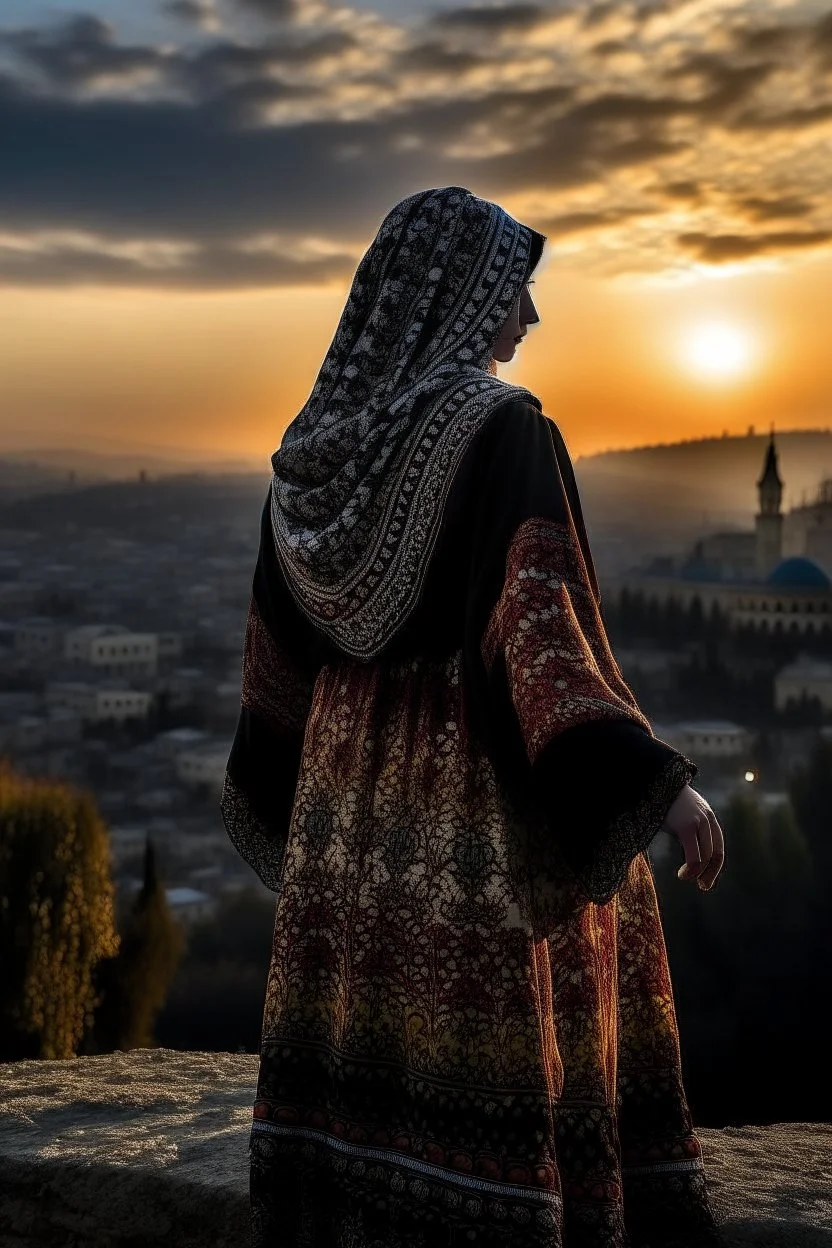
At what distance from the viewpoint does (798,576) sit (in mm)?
43500

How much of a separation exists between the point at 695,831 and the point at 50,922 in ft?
29.7

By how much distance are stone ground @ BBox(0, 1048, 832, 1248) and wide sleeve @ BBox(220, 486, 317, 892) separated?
1.40 feet

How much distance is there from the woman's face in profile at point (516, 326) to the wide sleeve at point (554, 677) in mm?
150

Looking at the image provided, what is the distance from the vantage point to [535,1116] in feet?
4.42

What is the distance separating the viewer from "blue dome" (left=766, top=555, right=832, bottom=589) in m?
43.3

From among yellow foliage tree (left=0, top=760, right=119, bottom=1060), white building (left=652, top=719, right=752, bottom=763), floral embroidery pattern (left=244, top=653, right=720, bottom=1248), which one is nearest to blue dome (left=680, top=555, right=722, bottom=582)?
white building (left=652, top=719, right=752, bottom=763)

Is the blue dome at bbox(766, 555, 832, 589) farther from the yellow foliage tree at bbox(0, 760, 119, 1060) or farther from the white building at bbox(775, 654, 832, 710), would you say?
the yellow foliage tree at bbox(0, 760, 119, 1060)

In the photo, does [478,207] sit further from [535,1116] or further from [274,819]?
[535,1116]

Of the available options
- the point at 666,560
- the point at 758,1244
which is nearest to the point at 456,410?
the point at 758,1244

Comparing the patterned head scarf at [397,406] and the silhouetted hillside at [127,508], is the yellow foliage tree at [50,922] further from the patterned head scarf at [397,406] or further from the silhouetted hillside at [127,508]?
the silhouetted hillside at [127,508]

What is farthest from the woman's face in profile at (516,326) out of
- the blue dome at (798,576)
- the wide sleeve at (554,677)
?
the blue dome at (798,576)

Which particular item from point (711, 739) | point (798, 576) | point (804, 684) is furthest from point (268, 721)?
point (798, 576)

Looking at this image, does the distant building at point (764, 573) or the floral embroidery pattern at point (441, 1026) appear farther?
the distant building at point (764, 573)

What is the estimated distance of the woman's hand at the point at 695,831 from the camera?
4.21 feet
